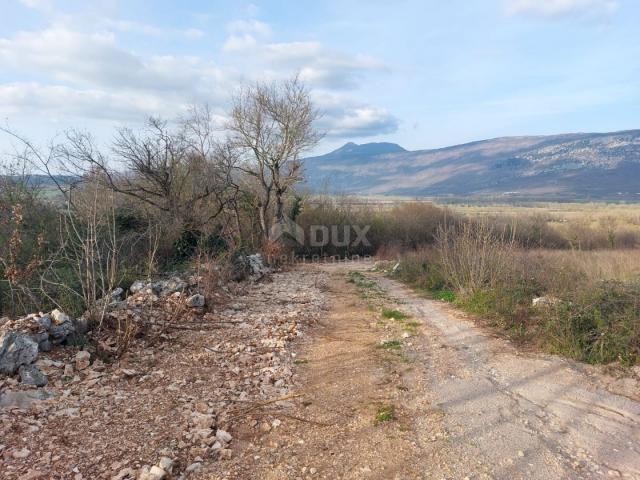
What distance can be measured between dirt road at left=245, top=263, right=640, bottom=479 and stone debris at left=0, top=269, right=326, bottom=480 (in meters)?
0.43

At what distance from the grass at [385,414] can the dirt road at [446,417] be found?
0.04ft

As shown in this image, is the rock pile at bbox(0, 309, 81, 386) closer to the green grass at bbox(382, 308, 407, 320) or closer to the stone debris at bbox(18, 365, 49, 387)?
the stone debris at bbox(18, 365, 49, 387)

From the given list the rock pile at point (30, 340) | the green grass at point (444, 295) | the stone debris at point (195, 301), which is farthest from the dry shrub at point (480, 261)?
the rock pile at point (30, 340)

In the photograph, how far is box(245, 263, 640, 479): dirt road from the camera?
3309 millimetres

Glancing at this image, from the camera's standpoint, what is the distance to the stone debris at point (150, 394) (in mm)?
3334

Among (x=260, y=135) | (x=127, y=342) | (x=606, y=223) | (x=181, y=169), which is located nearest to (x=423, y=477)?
(x=127, y=342)

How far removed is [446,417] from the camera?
412 cm

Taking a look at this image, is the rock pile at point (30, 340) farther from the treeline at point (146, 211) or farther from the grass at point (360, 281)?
the grass at point (360, 281)

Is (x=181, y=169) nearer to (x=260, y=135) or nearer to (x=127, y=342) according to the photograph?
(x=260, y=135)

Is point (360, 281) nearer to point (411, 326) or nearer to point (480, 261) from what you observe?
point (480, 261)

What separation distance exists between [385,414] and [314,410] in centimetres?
71

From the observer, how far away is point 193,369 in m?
5.34

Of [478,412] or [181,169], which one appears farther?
[181,169]

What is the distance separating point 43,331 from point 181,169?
1037cm
